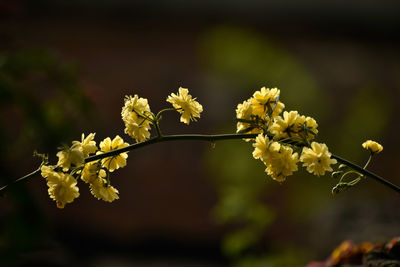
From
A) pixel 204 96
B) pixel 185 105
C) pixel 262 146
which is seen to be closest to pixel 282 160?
pixel 262 146

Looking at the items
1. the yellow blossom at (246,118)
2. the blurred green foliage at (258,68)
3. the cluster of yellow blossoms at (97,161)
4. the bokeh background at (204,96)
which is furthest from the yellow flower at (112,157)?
the blurred green foliage at (258,68)

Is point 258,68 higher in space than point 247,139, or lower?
higher

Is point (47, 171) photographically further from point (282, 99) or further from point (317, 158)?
point (282, 99)

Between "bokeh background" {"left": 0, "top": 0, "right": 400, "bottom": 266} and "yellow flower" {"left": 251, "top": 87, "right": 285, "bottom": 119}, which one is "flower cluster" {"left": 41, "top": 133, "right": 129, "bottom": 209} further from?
"bokeh background" {"left": 0, "top": 0, "right": 400, "bottom": 266}

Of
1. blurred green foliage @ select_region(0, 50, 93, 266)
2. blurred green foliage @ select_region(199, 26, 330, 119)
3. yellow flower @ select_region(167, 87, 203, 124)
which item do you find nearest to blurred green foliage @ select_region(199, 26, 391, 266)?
blurred green foliage @ select_region(199, 26, 330, 119)

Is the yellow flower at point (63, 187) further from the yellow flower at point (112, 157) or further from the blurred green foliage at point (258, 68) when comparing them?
the blurred green foliage at point (258, 68)

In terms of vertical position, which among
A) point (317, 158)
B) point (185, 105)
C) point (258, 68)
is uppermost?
point (258, 68)
